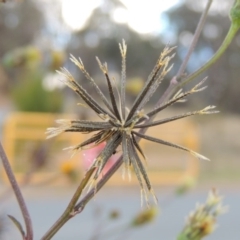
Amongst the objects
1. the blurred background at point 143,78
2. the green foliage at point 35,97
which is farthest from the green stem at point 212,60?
the green foliage at point 35,97

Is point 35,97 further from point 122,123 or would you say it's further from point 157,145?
point 122,123

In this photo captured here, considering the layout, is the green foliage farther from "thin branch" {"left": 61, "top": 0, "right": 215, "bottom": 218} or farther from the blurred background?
"thin branch" {"left": 61, "top": 0, "right": 215, "bottom": 218}

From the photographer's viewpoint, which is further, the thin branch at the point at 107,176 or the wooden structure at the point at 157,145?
the wooden structure at the point at 157,145

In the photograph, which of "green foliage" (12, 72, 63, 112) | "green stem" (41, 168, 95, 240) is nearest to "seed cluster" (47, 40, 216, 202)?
"green stem" (41, 168, 95, 240)

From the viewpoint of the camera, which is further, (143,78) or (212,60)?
(143,78)

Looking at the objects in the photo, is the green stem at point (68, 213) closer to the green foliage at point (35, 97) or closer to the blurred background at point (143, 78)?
the blurred background at point (143, 78)

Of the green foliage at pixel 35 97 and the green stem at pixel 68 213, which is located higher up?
the green foliage at pixel 35 97

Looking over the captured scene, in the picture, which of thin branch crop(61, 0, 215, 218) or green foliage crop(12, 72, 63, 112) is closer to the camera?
thin branch crop(61, 0, 215, 218)

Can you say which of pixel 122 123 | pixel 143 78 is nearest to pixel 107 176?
pixel 122 123

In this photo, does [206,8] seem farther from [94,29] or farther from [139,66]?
[94,29]

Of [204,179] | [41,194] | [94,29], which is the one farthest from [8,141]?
[94,29]

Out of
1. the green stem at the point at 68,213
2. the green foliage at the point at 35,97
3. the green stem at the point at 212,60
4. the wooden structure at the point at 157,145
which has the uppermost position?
the green foliage at the point at 35,97
